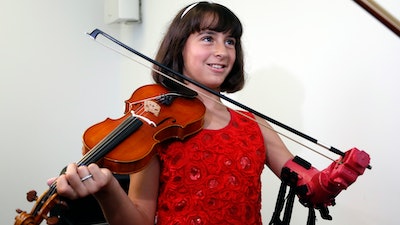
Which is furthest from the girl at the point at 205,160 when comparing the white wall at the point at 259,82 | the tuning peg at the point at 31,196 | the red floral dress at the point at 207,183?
the white wall at the point at 259,82

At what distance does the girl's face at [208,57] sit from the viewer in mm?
1037

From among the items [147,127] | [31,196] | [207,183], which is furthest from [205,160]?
[31,196]

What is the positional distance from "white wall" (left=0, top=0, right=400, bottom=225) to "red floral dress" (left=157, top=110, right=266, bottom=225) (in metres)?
→ 0.38

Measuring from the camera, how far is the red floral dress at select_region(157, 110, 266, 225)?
3.04 ft

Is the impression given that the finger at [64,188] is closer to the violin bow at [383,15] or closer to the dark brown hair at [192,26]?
the dark brown hair at [192,26]

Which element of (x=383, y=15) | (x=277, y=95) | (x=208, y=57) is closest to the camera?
(x=383, y=15)

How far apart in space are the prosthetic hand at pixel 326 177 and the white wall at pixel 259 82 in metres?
0.26

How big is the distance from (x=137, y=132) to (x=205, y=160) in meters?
0.17

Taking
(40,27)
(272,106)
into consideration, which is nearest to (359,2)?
(272,106)

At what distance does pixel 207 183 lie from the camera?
938mm

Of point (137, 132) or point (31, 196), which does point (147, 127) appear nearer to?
point (137, 132)

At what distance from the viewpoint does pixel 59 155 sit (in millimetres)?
2291

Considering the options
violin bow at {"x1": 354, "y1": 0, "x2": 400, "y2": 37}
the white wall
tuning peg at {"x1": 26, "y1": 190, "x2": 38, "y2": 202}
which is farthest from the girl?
violin bow at {"x1": 354, "y1": 0, "x2": 400, "y2": 37}

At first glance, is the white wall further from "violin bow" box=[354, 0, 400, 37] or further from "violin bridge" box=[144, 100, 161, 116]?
"violin bridge" box=[144, 100, 161, 116]
